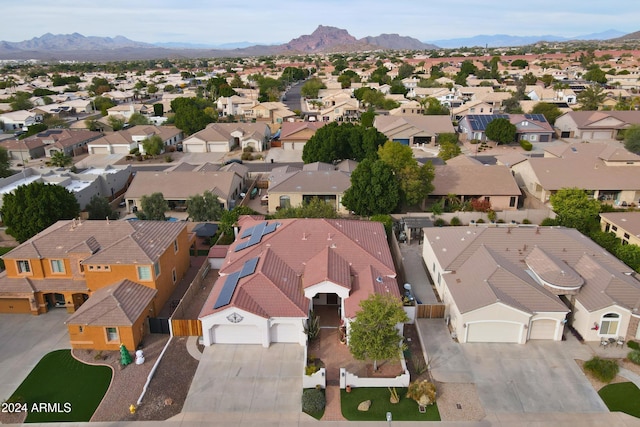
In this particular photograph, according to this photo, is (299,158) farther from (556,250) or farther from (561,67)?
(561,67)

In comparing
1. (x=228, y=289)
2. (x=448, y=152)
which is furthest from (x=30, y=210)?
(x=448, y=152)

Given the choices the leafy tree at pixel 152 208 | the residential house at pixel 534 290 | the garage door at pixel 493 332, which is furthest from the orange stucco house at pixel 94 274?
the garage door at pixel 493 332

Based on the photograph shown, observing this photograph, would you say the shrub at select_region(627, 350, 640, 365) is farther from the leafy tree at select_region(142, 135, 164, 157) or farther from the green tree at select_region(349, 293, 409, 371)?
the leafy tree at select_region(142, 135, 164, 157)

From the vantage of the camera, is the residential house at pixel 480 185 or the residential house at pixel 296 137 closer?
the residential house at pixel 480 185

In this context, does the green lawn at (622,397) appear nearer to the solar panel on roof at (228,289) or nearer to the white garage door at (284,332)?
the white garage door at (284,332)

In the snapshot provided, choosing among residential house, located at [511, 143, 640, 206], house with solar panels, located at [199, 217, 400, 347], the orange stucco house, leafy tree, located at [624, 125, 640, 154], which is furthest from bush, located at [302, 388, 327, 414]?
leafy tree, located at [624, 125, 640, 154]

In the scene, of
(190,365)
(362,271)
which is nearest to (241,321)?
(190,365)
